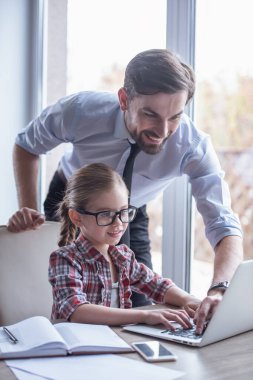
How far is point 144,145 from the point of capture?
1941 mm

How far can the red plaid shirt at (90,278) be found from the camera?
4.88 ft

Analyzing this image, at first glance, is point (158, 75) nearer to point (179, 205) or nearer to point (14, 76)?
point (179, 205)

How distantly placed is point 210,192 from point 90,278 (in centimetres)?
58

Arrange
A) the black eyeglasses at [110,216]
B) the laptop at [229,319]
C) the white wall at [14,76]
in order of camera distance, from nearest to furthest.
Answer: the laptop at [229,319]
the black eyeglasses at [110,216]
the white wall at [14,76]

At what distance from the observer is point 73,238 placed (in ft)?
6.04

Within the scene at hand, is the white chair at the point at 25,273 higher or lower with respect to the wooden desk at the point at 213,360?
lower

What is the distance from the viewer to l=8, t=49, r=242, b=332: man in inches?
72.0

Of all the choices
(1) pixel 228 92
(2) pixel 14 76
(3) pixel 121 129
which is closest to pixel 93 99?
(3) pixel 121 129

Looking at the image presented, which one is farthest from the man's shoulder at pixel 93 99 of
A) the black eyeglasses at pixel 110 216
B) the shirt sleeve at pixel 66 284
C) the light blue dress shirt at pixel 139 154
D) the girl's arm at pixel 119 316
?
the girl's arm at pixel 119 316

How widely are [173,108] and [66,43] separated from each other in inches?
61.0

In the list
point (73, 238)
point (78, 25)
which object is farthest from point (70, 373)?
point (78, 25)

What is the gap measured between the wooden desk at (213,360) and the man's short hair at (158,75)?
33.2 inches

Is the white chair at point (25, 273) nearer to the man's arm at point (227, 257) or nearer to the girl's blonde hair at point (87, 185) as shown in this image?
the girl's blonde hair at point (87, 185)

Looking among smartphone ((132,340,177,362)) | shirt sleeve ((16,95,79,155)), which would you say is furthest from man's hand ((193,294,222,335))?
shirt sleeve ((16,95,79,155))
